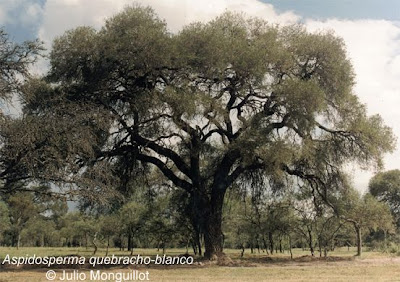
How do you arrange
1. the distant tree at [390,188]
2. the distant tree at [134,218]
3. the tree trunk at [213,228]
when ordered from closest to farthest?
the tree trunk at [213,228] → the distant tree at [134,218] → the distant tree at [390,188]

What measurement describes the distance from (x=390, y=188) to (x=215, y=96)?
51.3m

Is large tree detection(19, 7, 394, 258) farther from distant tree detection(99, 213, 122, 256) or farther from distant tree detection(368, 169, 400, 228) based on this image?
distant tree detection(368, 169, 400, 228)

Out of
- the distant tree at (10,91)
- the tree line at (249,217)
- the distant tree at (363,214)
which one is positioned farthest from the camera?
the distant tree at (363,214)

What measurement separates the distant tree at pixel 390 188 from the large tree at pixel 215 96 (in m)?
44.3

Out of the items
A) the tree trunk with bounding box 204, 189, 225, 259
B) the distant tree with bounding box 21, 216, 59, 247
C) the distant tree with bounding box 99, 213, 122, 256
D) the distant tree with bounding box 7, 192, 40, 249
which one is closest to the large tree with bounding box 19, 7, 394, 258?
the tree trunk with bounding box 204, 189, 225, 259

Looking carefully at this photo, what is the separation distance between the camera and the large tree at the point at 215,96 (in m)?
21.7

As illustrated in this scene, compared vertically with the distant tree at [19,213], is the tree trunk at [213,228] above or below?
below

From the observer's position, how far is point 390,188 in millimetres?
66688

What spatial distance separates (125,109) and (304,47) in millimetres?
9800

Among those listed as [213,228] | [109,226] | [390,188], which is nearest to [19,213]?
[109,226]

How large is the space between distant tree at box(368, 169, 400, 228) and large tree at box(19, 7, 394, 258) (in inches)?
1742

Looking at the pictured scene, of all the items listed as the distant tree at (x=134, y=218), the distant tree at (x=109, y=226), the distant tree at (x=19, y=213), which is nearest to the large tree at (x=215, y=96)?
the distant tree at (x=134, y=218)

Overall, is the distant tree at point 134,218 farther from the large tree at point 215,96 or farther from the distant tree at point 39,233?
the distant tree at point 39,233

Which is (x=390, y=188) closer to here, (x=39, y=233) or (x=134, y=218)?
(x=134, y=218)
